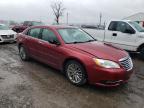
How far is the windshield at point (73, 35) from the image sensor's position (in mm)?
5988

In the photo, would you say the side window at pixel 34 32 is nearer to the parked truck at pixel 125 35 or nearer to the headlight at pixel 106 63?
the headlight at pixel 106 63

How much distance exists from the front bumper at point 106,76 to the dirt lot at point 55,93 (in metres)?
0.30

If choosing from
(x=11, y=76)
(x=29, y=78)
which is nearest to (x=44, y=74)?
(x=29, y=78)

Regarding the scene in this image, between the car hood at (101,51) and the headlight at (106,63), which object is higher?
the car hood at (101,51)

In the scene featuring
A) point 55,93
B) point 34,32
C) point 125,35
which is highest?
point 34,32

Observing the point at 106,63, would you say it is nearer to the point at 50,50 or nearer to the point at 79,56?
A: the point at 79,56

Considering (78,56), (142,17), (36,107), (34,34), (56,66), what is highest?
(142,17)

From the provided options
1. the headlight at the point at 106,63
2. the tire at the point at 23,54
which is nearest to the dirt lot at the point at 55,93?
the headlight at the point at 106,63

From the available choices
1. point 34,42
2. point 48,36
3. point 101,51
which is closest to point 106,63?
point 101,51

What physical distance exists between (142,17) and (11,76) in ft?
98.9

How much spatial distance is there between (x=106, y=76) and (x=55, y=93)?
49.7 inches

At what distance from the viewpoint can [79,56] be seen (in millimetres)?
5094

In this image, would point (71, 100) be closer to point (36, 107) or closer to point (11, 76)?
point (36, 107)

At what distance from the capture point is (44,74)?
629 cm
